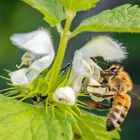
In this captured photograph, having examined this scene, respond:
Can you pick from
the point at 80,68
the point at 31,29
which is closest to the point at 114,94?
the point at 80,68

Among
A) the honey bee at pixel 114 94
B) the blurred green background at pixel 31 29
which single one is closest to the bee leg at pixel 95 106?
the honey bee at pixel 114 94

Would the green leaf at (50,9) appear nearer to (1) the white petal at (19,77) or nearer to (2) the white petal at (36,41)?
(2) the white petal at (36,41)

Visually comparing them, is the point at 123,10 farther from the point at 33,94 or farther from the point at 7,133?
the point at 7,133

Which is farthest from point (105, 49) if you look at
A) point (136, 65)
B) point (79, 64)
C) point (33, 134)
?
point (136, 65)

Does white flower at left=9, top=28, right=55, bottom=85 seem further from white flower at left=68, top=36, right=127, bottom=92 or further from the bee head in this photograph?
the bee head

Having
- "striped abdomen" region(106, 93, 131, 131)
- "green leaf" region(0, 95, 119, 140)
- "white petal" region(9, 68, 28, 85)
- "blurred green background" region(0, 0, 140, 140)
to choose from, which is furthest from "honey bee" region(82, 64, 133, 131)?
"blurred green background" region(0, 0, 140, 140)

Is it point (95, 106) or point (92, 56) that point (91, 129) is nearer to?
point (95, 106)

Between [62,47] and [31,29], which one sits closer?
[62,47]
